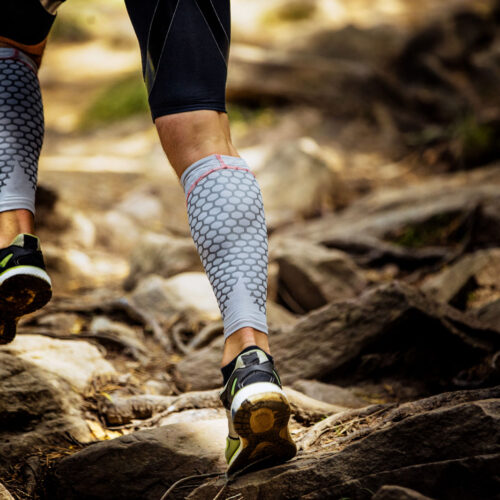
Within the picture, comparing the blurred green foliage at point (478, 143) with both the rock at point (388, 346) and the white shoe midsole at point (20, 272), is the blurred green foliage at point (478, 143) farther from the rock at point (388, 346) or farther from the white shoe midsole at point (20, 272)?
the white shoe midsole at point (20, 272)

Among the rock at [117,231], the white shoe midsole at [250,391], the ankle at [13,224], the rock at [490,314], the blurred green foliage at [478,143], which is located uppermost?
the blurred green foliage at [478,143]

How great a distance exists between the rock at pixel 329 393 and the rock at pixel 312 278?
136 centimetres

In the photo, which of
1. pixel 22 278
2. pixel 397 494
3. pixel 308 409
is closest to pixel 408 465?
pixel 397 494

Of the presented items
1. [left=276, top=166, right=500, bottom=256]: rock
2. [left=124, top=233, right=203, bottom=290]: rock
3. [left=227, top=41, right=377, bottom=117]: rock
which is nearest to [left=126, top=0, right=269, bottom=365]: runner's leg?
[left=124, top=233, right=203, bottom=290]: rock

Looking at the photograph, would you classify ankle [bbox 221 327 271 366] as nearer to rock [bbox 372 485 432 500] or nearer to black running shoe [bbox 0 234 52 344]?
rock [bbox 372 485 432 500]

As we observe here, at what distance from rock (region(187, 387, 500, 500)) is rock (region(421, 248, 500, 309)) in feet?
6.85

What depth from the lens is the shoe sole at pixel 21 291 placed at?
5.04 feet

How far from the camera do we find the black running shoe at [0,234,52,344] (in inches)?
60.6

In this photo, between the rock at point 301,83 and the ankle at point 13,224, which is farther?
the rock at point 301,83

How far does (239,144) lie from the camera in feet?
28.3

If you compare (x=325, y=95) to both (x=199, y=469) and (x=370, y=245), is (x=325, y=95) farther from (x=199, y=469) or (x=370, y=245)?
(x=199, y=469)

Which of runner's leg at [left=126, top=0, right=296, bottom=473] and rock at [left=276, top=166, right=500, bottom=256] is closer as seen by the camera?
runner's leg at [left=126, top=0, right=296, bottom=473]

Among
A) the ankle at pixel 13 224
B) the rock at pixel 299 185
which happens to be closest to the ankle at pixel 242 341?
the ankle at pixel 13 224

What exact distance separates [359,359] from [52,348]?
1.36m
